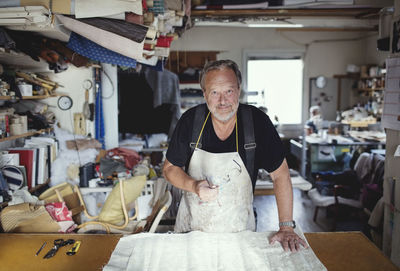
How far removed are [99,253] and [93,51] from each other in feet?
5.42

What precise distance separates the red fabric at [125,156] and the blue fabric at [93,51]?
1.61 meters

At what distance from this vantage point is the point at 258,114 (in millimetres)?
2062

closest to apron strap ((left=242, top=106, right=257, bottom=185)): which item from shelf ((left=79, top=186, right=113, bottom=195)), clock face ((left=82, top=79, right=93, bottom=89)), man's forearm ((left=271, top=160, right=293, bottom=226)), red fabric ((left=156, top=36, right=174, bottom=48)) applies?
man's forearm ((left=271, top=160, right=293, bottom=226))

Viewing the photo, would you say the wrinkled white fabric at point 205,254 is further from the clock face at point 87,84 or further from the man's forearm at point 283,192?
the clock face at point 87,84

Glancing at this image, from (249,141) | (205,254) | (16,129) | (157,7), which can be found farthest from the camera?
(16,129)

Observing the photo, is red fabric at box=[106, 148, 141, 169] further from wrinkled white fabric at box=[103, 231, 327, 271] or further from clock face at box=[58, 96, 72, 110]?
wrinkled white fabric at box=[103, 231, 327, 271]

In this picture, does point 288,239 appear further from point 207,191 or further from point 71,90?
point 71,90

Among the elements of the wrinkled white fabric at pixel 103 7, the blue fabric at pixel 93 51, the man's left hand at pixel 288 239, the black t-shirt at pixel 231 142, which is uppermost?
the wrinkled white fabric at pixel 103 7

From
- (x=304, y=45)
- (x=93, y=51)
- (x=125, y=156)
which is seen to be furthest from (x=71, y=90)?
(x=304, y=45)

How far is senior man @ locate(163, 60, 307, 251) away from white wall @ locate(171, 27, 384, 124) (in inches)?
257

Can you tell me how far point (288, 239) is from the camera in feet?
5.39

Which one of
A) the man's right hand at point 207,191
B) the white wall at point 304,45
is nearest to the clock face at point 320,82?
the white wall at point 304,45

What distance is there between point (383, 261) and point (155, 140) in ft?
14.5

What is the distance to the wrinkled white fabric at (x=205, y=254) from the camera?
147 centimetres
